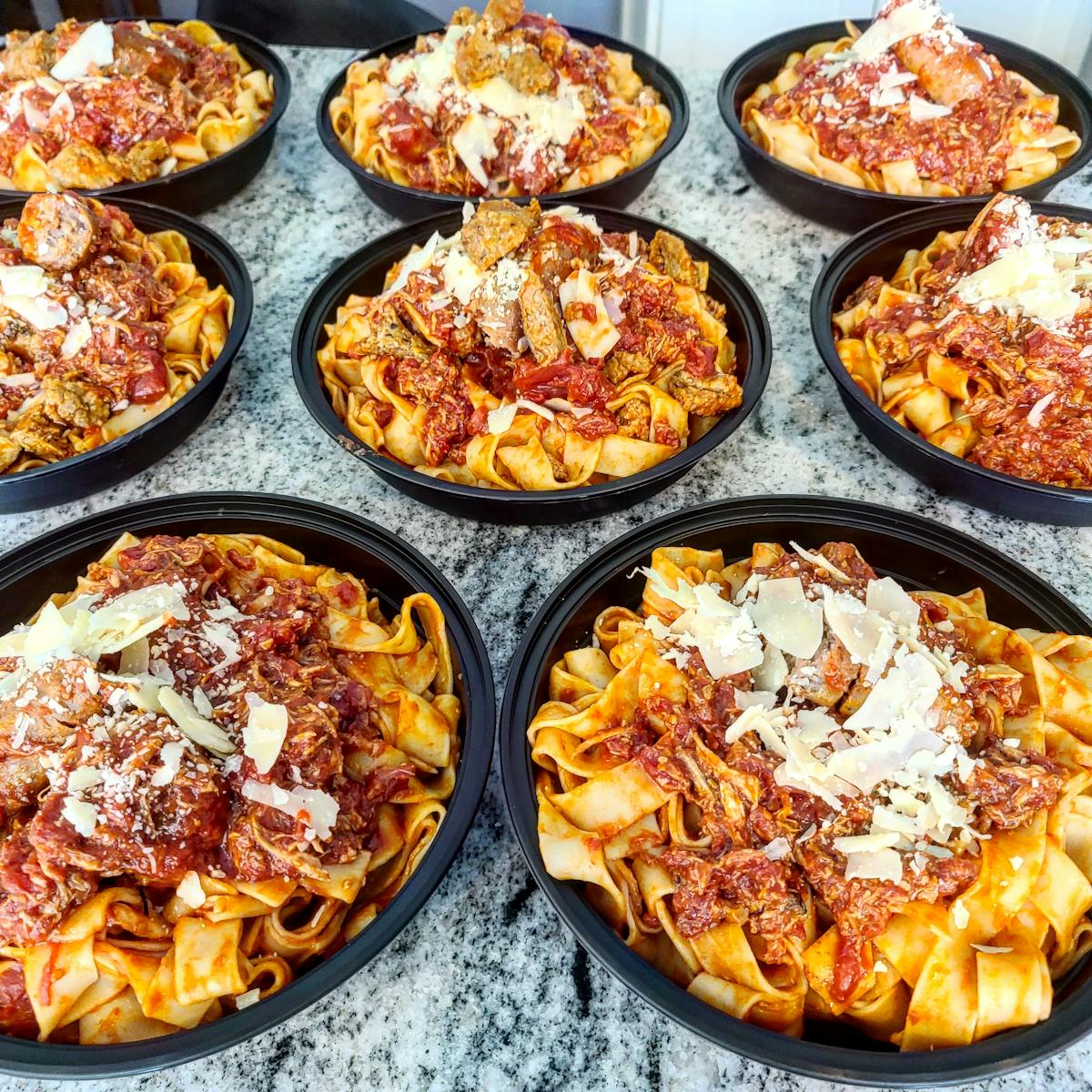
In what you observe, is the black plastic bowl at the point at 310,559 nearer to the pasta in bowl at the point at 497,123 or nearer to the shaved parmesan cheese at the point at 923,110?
the pasta in bowl at the point at 497,123

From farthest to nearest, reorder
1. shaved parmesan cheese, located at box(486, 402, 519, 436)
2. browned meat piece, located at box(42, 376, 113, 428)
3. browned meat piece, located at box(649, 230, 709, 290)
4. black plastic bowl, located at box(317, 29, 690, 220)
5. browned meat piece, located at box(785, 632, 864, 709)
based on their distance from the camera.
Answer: black plastic bowl, located at box(317, 29, 690, 220), browned meat piece, located at box(649, 230, 709, 290), browned meat piece, located at box(42, 376, 113, 428), shaved parmesan cheese, located at box(486, 402, 519, 436), browned meat piece, located at box(785, 632, 864, 709)

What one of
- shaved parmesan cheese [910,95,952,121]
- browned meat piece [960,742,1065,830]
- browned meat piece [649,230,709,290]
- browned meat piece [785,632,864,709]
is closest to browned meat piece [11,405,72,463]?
browned meat piece [649,230,709,290]

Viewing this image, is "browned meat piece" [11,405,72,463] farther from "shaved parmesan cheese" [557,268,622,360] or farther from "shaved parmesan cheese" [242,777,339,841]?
"shaved parmesan cheese" [557,268,622,360]

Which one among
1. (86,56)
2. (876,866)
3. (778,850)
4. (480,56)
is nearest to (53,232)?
(86,56)

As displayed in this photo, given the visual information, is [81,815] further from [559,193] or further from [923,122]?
[923,122]

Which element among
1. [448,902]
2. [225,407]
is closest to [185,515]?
[225,407]

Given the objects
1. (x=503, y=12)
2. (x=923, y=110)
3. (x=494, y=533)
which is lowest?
(x=494, y=533)

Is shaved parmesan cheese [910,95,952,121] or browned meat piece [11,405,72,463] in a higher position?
shaved parmesan cheese [910,95,952,121]
